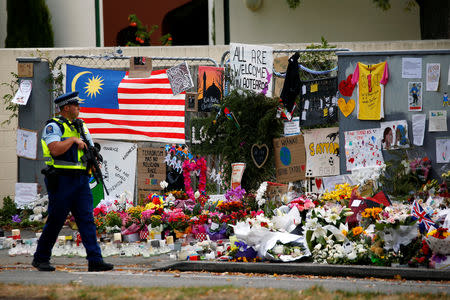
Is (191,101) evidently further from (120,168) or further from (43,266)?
(43,266)

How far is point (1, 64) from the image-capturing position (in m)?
14.5

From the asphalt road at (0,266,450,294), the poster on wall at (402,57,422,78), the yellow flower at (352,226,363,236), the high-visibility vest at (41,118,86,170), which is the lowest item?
the asphalt road at (0,266,450,294)

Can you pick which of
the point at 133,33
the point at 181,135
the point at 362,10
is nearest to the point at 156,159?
the point at 181,135

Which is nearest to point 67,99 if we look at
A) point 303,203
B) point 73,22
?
point 303,203

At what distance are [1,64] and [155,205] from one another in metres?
5.55

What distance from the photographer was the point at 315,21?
17.3 metres

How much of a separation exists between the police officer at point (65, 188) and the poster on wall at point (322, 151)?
13.0ft

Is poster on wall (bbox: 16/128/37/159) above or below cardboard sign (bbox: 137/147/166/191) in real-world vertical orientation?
above

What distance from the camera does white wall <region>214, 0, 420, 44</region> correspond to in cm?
1705

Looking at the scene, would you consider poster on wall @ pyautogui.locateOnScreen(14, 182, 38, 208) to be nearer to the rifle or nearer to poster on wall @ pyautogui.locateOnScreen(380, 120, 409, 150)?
the rifle

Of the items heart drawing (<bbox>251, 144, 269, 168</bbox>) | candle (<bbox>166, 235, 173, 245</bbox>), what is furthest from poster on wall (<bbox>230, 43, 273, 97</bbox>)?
candle (<bbox>166, 235, 173, 245</bbox>)

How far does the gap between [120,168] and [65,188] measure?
4134mm

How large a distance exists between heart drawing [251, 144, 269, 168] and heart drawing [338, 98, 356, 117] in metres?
1.34

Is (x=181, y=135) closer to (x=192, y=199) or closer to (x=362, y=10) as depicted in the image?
(x=192, y=199)
